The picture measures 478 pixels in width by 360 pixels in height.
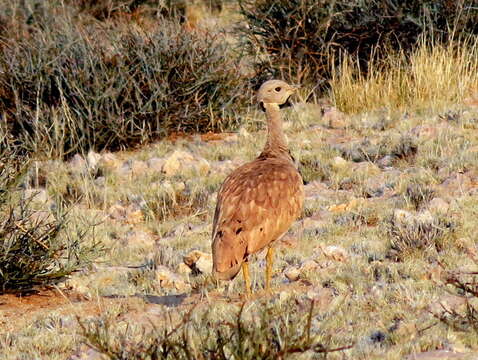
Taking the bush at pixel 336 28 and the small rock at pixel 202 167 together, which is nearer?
the small rock at pixel 202 167

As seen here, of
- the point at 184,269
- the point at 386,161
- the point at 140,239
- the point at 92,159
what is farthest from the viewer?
the point at 92,159

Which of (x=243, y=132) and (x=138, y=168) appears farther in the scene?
(x=243, y=132)

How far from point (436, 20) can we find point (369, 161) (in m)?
3.48

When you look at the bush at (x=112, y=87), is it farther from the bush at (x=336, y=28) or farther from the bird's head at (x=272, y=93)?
the bird's head at (x=272, y=93)

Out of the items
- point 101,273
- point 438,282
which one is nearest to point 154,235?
point 101,273

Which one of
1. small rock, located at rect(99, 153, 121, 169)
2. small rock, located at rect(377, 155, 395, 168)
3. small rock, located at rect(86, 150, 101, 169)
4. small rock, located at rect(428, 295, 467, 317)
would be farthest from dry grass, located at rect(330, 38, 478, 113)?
small rock, located at rect(428, 295, 467, 317)

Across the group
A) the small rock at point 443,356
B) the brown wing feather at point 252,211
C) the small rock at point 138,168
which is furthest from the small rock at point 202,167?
the small rock at point 443,356

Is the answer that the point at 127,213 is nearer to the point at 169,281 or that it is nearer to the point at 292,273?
the point at 169,281

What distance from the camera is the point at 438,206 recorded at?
743 cm

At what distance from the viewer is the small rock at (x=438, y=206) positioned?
7374mm

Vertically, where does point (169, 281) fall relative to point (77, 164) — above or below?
above

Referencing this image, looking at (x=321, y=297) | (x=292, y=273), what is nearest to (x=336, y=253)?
(x=292, y=273)

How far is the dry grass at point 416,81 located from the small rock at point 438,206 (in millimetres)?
3271

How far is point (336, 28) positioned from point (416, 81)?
1859 mm
